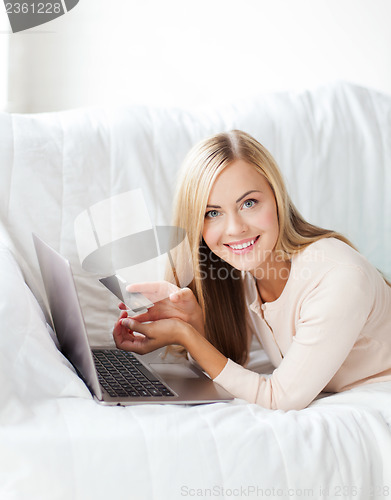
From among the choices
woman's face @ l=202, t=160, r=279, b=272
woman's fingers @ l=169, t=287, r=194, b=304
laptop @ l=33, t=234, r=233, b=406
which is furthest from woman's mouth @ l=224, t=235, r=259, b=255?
laptop @ l=33, t=234, r=233, b=406

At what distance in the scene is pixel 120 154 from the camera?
1.49 metres

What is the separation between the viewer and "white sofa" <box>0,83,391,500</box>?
778 mm

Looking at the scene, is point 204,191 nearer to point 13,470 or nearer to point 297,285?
point 297,285

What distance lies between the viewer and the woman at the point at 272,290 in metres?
1.01

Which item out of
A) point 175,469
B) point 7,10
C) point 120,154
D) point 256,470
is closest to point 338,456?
point 256,470

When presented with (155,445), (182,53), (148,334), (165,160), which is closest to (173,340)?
(148,334)

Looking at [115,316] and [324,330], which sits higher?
[324,330]

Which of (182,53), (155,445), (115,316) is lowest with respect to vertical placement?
(115,316)

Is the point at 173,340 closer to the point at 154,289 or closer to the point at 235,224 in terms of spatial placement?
the point at 154,289

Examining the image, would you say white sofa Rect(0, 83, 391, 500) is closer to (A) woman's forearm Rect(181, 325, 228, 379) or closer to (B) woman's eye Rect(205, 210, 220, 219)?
(A) woman's forearm Rect(181, 325, 228, 379)

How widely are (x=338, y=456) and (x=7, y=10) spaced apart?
5.25 ft

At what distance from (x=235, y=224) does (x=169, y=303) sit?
215 mm

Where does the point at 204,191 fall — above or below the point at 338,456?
above

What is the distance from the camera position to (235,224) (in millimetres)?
1084
